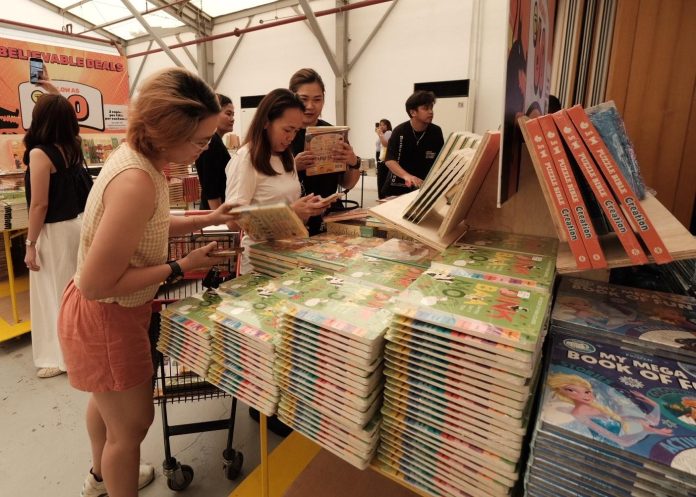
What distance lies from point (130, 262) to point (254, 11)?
9542 mm

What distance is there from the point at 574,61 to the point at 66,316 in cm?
306

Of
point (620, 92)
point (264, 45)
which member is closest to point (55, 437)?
point (620, 92)

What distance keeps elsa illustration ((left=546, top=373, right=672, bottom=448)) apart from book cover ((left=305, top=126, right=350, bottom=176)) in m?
1.65

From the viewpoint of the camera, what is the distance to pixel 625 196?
1.01m

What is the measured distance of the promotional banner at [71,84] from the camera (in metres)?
4.69

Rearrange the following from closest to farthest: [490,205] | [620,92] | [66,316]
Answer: [66,316], [490,205], [620,92]

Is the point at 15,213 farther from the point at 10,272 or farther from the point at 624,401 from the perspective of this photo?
the point at 624,401

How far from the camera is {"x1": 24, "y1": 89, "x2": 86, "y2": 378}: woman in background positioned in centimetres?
254

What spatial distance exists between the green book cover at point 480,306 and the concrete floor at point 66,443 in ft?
5.29

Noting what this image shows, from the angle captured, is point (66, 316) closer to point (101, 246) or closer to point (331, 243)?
point (101, 246)

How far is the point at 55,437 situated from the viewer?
2.32m

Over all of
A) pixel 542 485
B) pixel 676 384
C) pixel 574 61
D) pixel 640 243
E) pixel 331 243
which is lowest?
pixel 542 485

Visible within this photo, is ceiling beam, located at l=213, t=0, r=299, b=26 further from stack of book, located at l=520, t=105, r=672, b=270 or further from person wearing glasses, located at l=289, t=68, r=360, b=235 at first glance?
stack of book, located at l=520, t=105, r=672, b=270

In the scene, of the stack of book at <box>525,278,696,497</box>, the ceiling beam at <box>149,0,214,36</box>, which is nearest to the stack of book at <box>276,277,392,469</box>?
the stack of book at <box>525,278,696,497</box>
